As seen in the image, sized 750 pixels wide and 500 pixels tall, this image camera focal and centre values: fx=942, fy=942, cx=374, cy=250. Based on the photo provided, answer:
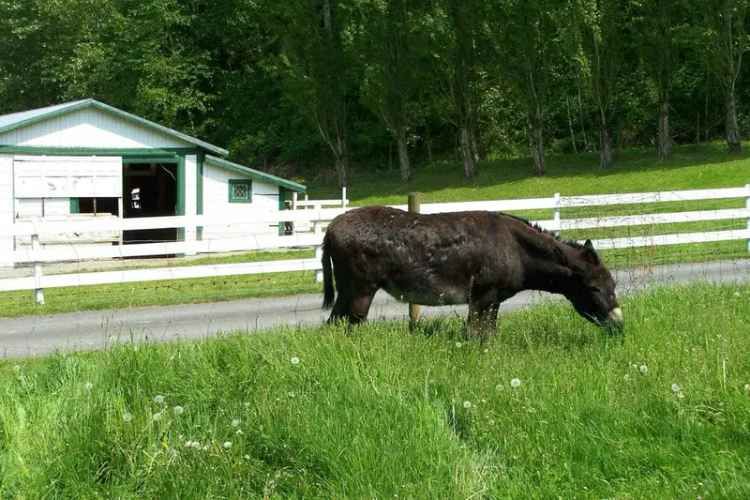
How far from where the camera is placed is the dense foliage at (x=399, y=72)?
38000 mm

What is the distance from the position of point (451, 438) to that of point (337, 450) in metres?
0.72

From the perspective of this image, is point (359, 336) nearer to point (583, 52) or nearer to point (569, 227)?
point (569, 227)

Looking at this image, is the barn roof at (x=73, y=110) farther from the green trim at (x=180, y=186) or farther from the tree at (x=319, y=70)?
the tree at (x=319, y=70)

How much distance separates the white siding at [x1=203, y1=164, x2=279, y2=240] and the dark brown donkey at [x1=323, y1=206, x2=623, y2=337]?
19.8 m

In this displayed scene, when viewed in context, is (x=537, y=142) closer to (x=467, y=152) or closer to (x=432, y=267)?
(x=467, y=152)

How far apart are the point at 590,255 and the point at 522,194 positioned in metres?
28.2

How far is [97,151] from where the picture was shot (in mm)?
27328

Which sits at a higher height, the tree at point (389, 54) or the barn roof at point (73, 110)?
the tree at point (389, 54)

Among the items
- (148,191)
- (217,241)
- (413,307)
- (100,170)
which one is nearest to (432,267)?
(413,307)

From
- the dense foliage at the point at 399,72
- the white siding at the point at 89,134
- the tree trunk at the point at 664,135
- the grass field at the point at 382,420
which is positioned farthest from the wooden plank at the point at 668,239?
the tree trunk at the point at 664,135

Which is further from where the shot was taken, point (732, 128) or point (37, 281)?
point (732, 128)

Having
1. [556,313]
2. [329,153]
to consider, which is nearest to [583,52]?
[329,153]

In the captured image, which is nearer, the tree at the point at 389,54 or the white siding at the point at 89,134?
the white siding at the point at 89,134

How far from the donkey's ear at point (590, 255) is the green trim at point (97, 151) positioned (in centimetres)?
2102
